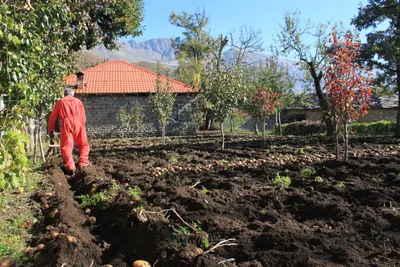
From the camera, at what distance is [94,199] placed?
523 centimetres

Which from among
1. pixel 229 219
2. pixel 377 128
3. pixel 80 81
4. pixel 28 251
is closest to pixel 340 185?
pixel 229 219

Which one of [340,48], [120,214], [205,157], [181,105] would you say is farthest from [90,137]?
[120,214]

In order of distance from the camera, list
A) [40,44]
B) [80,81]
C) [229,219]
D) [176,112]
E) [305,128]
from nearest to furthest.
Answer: [229,219]
[40,44]
[80,81]
[176,112]
[305,128]

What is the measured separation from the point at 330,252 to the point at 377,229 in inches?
34.4

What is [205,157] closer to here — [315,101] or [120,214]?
[120,214]

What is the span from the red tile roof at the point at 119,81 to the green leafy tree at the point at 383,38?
36.1ft

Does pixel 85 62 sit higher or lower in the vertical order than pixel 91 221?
higher

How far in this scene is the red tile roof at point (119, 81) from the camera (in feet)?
76.7

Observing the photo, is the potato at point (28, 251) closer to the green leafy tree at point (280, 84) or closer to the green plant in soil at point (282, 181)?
the green plant in soil at point (282, 181)

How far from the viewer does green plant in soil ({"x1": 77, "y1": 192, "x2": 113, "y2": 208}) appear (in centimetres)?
513

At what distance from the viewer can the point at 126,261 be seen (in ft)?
10.8

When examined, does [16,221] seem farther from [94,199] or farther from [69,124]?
[69,124]

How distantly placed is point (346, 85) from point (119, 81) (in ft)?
62.0

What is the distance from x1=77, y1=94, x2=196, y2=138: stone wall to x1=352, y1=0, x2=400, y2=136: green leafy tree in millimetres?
11294
